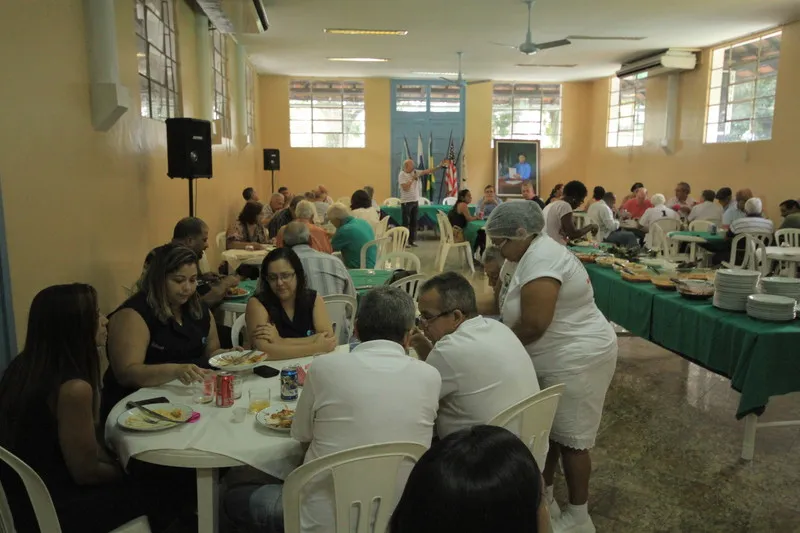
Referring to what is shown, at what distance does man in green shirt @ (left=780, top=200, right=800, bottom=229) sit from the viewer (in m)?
6.84

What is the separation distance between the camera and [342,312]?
3.52 metres

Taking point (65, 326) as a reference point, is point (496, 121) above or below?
above

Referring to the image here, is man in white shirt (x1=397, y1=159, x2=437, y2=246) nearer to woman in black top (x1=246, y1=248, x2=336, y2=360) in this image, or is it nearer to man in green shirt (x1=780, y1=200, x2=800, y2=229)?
man in green shirt (x1=780, y1=200, x2=800, y2=229)

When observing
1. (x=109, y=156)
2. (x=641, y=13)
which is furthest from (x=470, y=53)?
(x=109, y=156)

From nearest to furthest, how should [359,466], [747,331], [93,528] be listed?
[359,466], [93,528], [747,331]

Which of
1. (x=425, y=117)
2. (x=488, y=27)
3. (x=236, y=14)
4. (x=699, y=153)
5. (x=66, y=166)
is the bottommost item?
(x=66, y=166)

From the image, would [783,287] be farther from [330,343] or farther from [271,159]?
[271,159]

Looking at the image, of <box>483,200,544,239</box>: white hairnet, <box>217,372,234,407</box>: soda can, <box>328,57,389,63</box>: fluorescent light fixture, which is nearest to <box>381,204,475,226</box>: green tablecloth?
<box>328,57,389,63</box>: fluorescent light fixture

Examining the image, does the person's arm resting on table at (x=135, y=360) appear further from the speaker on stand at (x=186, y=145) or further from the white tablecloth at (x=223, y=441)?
the speaker on stand at (x=186, y=145)

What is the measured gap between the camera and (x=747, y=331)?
299 centimetres

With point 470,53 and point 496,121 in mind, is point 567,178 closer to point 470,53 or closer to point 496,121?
point 496,121

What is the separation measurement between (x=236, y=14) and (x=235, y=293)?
143 inches

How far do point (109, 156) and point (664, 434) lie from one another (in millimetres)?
3698

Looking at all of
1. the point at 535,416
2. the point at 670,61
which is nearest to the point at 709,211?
the point at 670,61
